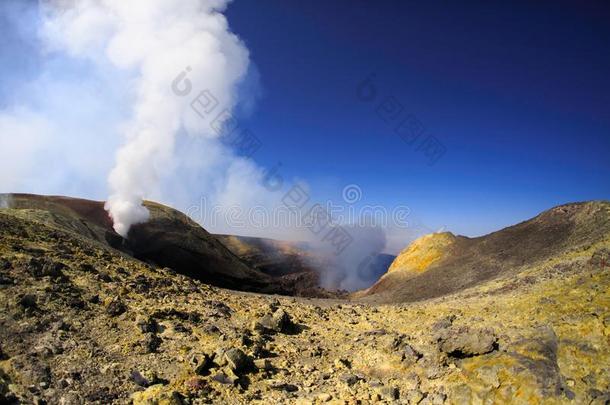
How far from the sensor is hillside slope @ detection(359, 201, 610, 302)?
80.8ft

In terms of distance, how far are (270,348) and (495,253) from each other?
2401cm

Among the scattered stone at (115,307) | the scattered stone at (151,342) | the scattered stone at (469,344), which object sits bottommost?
the scattered stone at (469,344)

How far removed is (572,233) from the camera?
26.0 metres

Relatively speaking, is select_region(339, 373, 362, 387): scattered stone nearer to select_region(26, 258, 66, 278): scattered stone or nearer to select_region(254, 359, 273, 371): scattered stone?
select_region(254, 359, 273, 371): scattered stone

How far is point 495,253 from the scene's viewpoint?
95.5 feet

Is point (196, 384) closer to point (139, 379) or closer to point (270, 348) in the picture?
point (139, 379)

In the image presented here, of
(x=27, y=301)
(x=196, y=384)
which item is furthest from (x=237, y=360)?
(x=27, y=301)

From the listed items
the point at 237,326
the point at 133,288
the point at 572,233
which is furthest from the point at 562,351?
the point at 572,233

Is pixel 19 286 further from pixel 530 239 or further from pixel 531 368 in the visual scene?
pixel 530 239

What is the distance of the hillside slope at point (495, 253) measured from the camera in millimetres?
24641

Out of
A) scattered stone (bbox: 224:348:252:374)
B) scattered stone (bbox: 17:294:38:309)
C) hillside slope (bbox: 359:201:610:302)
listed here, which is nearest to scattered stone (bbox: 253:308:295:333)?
scattered stone (bbox: 224:348:252:374)

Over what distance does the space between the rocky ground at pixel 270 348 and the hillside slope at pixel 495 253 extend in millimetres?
10802

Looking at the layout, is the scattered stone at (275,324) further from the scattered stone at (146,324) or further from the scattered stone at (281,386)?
the scattered stone at (281,386)

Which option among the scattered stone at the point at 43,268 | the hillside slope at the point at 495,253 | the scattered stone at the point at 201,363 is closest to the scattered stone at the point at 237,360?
Answer: the scattered stone at the point at 201,363
